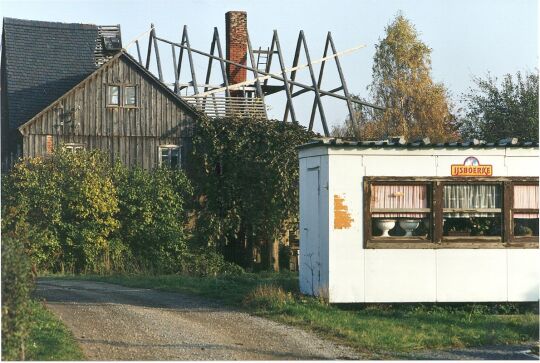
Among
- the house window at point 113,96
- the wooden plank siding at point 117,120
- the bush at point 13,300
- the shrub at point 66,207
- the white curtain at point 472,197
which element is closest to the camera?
the bush at point 13,300

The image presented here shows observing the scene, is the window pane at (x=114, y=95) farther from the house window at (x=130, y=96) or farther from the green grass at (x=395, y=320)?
the green grass at (x=395, y=320)

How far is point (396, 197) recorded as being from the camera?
19469 mm

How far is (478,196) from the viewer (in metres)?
19.8

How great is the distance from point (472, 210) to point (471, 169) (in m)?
0.79

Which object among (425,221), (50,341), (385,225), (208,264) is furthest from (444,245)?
(208,264)

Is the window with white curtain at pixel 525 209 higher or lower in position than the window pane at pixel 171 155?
lower

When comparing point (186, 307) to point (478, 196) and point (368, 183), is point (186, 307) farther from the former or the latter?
point (478, 196)

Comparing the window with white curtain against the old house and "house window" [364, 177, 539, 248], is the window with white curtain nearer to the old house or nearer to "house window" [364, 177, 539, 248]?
"house window" [364, 177, 539, 248]

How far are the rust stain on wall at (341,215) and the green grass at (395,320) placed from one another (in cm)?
150

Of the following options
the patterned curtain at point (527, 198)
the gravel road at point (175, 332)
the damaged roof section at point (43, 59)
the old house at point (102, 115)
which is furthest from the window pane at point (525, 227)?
the damaged roof section at point (43, 59)

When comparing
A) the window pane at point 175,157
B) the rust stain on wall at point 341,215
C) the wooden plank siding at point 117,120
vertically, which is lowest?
the rust stain on wall at point 341,215

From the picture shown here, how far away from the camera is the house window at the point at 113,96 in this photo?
124 ft

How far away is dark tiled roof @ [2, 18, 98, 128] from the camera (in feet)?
132

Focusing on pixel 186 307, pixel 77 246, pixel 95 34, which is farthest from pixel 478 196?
pixel 95 34
